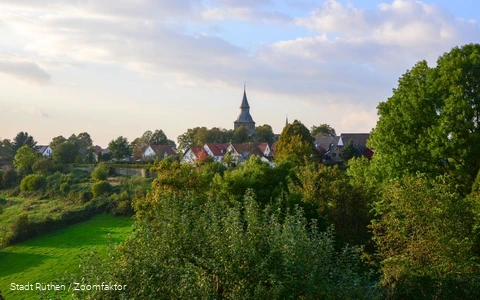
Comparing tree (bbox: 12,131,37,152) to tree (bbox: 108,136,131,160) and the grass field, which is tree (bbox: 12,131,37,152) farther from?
the grass field

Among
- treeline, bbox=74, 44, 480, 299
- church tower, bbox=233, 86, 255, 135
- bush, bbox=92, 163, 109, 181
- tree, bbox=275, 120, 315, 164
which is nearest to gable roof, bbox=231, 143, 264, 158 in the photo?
tree, bbox=275, 120, 315, 164

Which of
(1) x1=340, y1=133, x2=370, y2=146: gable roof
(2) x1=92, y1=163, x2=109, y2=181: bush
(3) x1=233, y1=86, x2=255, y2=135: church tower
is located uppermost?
(3) x1=233, y1=86, x2=255, y2=135: church tower

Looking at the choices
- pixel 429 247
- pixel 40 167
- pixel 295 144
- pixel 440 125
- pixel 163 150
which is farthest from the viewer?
pixel 163 150

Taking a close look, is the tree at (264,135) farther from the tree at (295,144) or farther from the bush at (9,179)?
the bush at (9,179)

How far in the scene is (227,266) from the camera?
919 centimetres

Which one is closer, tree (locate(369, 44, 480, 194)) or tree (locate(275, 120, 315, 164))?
tree (locate(369, 44, 480, 194))

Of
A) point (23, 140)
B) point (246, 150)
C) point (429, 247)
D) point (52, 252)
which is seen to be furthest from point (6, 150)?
point (429, 247)

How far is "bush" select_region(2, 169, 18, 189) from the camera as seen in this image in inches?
2156

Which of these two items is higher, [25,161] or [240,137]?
[240,137]

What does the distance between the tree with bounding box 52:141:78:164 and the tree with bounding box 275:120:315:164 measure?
32.1 meters

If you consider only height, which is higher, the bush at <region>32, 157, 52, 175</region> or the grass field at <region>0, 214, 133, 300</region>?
the bush at <region>32, 157, 52, 175</region>

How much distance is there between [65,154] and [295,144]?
35.2 meters

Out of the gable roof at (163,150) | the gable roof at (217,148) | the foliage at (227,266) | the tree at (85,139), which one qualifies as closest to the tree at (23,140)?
the tree at (85,139)

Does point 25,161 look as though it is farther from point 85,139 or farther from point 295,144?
point 85,139
